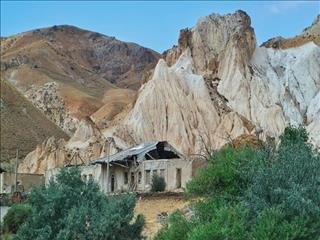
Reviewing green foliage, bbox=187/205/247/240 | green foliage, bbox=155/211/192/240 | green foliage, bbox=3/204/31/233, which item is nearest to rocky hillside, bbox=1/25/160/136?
green foliage, bbox=3/204/31/233

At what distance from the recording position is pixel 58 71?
166000mm

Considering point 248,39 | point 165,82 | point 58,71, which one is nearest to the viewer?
point 165,82

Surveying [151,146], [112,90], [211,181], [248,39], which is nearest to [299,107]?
[248,39]

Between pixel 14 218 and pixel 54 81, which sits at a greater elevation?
pixel 54 81

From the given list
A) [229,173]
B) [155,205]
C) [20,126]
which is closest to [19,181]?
[155,205]

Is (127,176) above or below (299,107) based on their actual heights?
below

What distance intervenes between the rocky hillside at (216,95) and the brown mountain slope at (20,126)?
13595mm

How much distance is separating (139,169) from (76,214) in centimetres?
2129

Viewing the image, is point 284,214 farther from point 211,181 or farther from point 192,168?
point 192,168

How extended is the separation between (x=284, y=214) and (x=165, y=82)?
62125mm

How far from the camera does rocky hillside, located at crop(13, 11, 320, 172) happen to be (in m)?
76.6

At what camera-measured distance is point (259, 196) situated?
74.4ft

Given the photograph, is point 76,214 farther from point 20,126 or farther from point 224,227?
point 20,126

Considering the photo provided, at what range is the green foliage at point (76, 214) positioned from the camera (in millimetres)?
26359
